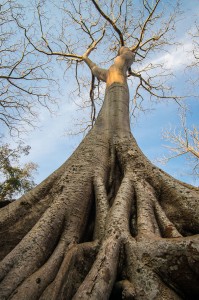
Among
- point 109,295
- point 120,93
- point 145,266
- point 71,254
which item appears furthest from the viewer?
point 120,93

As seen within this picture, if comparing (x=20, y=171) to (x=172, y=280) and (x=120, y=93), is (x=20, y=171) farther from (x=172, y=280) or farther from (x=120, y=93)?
(x=172, y=280)

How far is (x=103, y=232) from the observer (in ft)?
7.62

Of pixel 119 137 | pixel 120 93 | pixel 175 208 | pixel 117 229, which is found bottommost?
pixel 117 229

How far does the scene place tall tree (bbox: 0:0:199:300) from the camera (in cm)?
169

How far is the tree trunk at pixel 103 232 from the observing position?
1690 millimetres

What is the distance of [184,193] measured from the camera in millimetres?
2695

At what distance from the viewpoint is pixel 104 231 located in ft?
7.43

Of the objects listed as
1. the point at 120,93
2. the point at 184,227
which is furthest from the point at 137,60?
the point at 184,227

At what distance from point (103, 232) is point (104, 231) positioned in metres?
0.06

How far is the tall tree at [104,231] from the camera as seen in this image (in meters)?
1.69

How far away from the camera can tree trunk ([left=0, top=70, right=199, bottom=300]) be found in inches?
66.6

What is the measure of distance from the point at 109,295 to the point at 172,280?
16.5 inches

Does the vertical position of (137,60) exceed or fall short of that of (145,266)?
it exceeds it

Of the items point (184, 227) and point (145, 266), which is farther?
point (184, 227)
